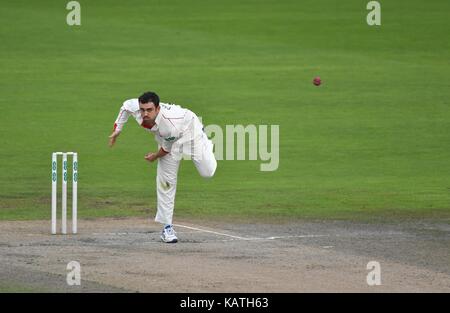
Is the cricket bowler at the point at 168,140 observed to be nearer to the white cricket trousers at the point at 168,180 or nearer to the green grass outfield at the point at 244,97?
the white cricket trousers at the point at 168,180

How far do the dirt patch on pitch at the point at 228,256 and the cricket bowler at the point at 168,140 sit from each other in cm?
50

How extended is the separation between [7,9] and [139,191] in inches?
690

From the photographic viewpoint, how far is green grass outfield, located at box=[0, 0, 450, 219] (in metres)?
20.2

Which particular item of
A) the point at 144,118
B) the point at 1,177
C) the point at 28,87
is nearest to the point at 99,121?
the point at 28,87

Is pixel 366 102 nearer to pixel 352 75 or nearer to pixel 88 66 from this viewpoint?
pixel 352 75

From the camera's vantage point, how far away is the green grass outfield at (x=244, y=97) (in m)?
20.2

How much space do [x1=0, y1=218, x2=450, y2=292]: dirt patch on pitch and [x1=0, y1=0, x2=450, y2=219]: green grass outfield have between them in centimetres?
149

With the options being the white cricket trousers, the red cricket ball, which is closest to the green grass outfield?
the red cricket ball

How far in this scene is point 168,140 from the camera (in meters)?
15.4

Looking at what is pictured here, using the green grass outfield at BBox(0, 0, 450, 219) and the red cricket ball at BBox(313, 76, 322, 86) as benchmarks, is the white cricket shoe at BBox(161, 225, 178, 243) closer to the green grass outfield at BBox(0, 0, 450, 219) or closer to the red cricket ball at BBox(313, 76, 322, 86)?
the green grass outfield at BBox(0, 0, 450, 219)

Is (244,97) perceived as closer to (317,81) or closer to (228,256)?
(317,81)

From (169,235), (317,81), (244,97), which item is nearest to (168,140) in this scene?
(169,235)

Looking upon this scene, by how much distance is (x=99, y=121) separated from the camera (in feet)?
87.6

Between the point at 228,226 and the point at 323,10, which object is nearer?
the point at 228,226
